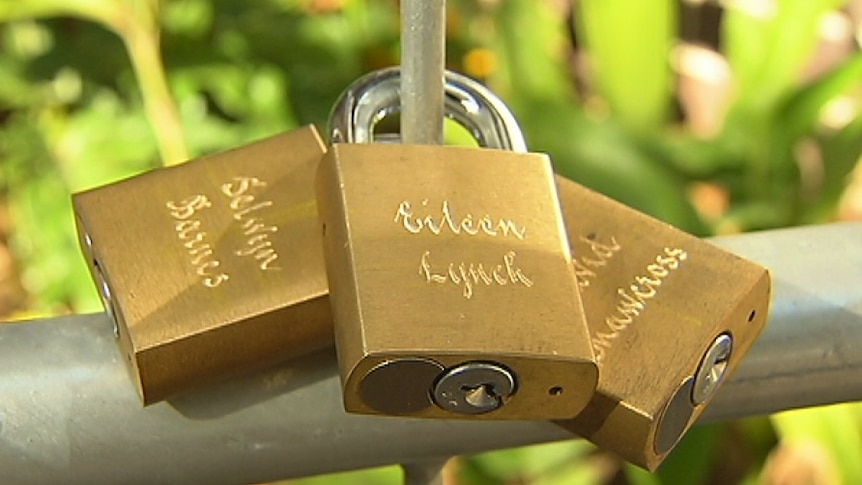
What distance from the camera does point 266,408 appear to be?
333mm

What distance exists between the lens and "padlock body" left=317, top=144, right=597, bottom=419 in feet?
1.00

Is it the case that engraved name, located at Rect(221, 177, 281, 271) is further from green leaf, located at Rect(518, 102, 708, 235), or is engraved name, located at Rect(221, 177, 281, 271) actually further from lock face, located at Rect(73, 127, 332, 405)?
green leaf, located at Rect(518, 102, 708, 235)

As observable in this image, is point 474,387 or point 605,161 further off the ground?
point 474,387

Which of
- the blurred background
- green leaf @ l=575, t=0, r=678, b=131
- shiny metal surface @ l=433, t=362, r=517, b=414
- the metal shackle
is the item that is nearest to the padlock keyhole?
shiny metal surface @ l=433, t=362, r=517, b=414

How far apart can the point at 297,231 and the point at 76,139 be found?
43.2 inches

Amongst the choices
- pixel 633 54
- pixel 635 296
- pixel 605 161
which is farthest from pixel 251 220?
pixel 633 54

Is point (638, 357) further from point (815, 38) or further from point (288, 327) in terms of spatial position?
point (815, 38)

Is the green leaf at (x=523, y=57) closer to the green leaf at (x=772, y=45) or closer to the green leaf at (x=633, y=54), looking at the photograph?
the green leaf at (x=633, y=54)

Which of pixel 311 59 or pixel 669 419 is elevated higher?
pixel 669 419

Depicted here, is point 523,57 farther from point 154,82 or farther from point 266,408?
point 266,408

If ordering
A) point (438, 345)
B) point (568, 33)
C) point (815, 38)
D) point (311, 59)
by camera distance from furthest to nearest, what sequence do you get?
point (568, 33) → point (311, 59) → point (815, 38) → point (438, 345)

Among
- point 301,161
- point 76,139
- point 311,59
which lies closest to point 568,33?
point 311,59

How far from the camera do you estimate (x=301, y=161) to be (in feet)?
1.29

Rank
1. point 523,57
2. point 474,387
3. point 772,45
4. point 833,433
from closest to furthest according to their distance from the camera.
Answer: point 474,387
point 833,433
point 772,45
point 523,57
